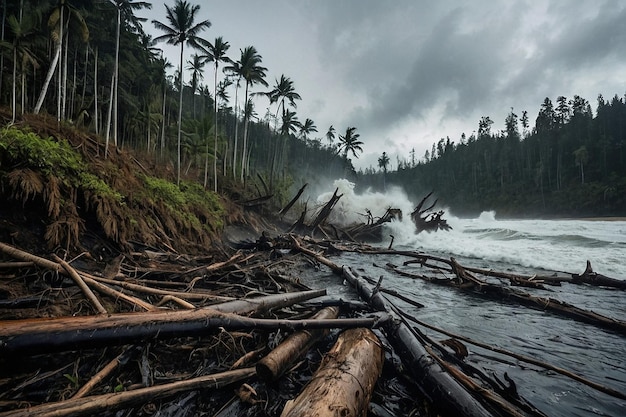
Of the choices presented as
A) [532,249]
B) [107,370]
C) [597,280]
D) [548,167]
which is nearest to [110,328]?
[107,370]

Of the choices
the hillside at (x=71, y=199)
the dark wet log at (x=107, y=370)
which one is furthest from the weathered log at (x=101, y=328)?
the hillside at (x=71, y=199)

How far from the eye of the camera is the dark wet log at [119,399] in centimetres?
156

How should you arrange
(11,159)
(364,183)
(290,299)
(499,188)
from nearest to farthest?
(290,299) < (11,159) < (499,188) < (364,183)

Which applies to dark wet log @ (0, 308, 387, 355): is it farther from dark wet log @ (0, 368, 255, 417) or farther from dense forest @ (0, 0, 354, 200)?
dense forest @ (0, 0, 354, 200)

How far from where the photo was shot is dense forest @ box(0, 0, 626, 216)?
731 inches

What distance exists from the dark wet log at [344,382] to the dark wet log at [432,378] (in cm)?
32

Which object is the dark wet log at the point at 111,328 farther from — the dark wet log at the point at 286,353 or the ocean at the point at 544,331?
the ocean at the point at 544,331

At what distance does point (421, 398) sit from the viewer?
247cm

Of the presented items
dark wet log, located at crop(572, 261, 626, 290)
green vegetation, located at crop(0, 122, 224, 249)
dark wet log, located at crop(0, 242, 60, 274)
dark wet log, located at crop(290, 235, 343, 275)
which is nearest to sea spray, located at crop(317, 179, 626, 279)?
dark wet log, located at crop(572, 261, 626, 290)

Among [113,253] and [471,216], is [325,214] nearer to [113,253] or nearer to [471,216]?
[113,253]

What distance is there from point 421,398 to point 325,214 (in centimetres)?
1358

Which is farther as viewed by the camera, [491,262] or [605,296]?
[491,262]

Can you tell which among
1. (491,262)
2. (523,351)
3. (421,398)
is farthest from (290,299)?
(491,262)

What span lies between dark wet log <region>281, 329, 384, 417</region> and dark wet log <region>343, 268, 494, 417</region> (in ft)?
1.05
